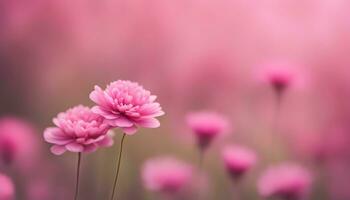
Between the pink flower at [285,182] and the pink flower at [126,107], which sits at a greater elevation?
the pink flower at [126,107]

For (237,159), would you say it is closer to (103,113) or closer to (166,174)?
(166,174)

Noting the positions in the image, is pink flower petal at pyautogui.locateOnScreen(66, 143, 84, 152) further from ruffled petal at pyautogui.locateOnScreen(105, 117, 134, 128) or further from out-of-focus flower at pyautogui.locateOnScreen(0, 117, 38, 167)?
out-of-focus flower at pyautogui.locateOnScreen(0, 117, 38, 167)

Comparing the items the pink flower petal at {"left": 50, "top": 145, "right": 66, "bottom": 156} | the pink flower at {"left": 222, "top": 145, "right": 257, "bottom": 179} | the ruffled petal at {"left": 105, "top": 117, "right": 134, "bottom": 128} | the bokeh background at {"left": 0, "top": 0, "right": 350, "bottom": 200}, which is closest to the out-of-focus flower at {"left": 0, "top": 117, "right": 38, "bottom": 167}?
the bokeh background at {"left": 0, "top": 0, "right": 350, "bottom": 200}

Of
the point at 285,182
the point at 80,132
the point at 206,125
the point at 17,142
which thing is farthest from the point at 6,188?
the point at 285,182

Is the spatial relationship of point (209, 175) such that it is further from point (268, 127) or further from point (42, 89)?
point (42, 89)

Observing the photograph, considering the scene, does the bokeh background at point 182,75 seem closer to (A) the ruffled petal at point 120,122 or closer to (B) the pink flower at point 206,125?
(B) the pink flower at point 206,125

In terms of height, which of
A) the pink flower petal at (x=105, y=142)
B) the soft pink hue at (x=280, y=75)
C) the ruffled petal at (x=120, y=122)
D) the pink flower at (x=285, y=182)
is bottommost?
the pink flower at (x=285, y=182)

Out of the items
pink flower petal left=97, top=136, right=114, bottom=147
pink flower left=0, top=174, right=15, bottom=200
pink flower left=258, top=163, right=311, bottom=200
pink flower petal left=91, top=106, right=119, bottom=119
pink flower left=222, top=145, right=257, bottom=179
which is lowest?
pink flower left=0, top=174, right=15, bottom=200

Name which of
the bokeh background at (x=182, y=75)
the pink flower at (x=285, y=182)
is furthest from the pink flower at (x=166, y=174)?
the pink flower at (x=285, y=182)
